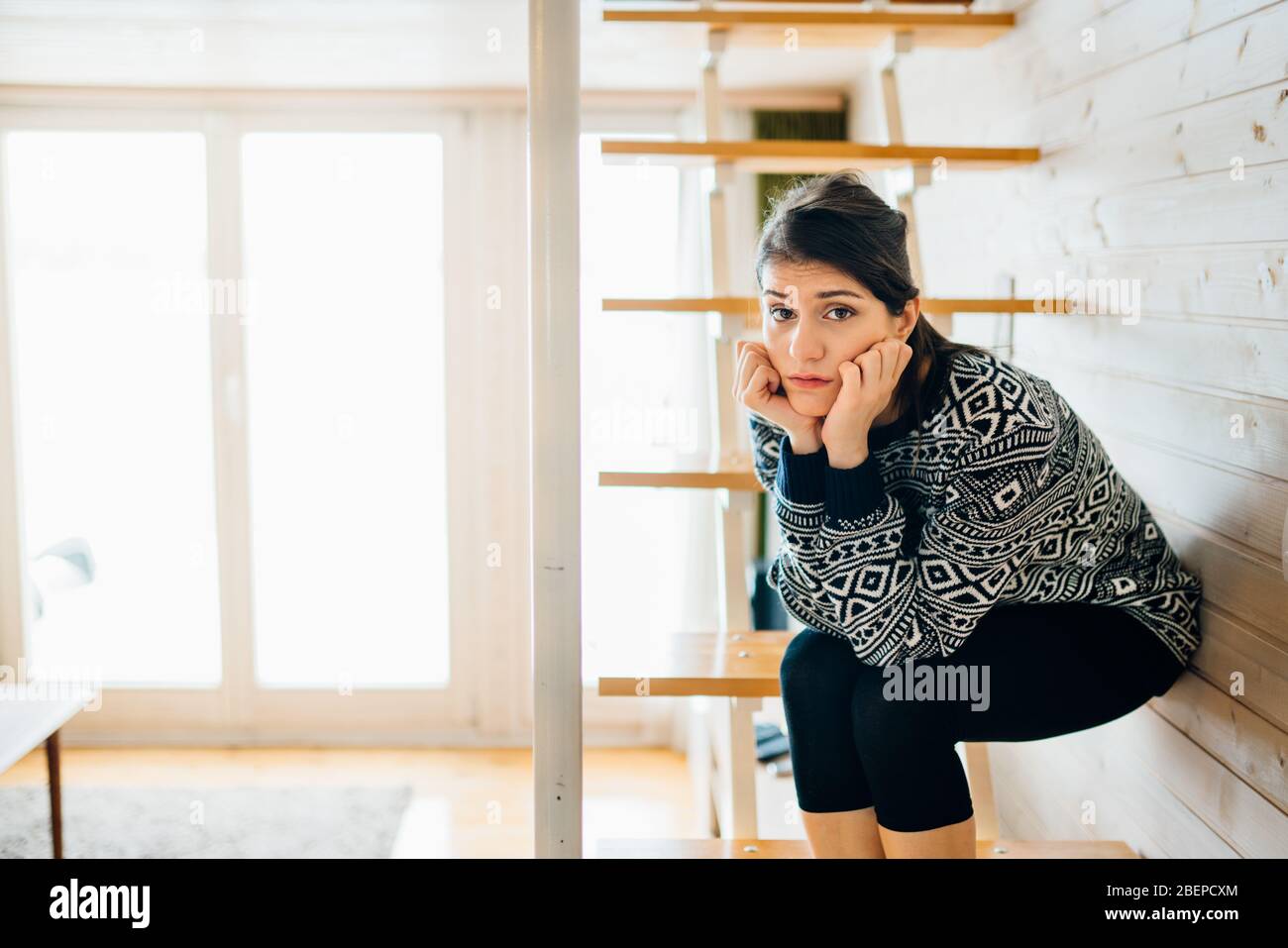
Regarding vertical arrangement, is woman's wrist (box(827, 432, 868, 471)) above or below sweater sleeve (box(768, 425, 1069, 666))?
above

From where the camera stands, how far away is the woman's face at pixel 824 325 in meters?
1.19

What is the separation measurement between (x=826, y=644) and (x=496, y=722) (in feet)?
8.80

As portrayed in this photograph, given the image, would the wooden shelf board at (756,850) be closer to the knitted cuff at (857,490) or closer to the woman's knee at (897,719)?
the woman's knee at (897,719)

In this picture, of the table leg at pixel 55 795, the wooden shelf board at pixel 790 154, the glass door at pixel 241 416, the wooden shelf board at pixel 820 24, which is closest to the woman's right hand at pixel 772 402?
the wooden shelf board at pixel 790 154

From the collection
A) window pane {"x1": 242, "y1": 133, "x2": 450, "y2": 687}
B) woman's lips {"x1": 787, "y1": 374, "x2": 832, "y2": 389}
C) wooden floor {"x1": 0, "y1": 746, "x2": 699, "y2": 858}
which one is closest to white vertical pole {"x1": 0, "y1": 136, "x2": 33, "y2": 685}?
wooden floor {"x1": 0, "y1": 746, "x2": 699, "y2": 858}

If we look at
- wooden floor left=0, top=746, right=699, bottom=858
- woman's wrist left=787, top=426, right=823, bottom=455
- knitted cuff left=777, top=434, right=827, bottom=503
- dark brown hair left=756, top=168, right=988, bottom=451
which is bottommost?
wooden floor left=0, top=746, right=699, bottom=858

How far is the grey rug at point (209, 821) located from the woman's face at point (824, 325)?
2.25 m

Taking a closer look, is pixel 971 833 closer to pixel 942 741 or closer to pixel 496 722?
pixel 942 741

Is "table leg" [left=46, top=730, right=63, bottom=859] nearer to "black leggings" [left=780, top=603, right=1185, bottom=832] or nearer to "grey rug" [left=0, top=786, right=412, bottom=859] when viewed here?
"grey rug" [left=0, top=786, right=412, bottom=859]

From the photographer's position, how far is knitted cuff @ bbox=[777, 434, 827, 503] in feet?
3.97

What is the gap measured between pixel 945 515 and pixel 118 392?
3192mm

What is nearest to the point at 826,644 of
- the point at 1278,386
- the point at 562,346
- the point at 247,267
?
the point at 562,346

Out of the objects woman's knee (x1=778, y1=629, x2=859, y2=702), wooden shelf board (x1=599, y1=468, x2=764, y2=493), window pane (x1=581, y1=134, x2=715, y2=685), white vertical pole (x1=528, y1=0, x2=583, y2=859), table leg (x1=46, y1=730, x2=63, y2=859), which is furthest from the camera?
window pane (x1=581, y1=134, x2=715, y2=685)
